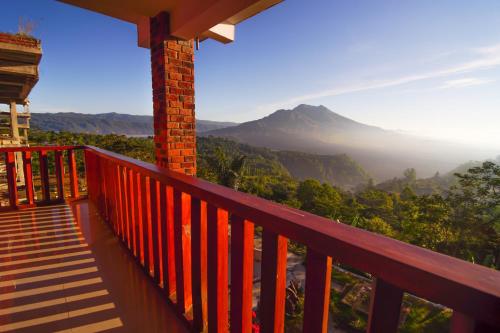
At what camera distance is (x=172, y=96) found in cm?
284

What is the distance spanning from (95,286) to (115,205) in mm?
1032

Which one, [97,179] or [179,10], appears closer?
[179,10]

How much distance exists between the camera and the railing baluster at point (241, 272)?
37.7 inches

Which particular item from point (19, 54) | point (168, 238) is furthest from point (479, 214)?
point (19, 54)

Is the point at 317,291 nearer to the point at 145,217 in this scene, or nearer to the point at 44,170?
the point at 145,217

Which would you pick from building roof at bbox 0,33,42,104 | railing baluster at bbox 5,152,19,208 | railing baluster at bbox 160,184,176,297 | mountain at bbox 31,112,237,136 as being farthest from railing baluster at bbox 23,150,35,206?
A: mountain at bbox 31,112,237,136

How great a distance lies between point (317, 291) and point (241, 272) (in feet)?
1.21

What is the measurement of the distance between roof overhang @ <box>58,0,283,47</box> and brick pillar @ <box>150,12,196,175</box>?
0.13 meters

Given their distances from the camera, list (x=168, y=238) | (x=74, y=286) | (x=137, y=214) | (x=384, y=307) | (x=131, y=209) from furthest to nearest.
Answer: (x=131, y=209)
(x=137, y=214)
(x=74, y=286)
(x=168, y=238)
(x=384, y=307)

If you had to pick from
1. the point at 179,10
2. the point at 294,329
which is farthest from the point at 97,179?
the point at 294,329

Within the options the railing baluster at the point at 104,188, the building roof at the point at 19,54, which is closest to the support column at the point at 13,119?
the building roof at the point at 19,54

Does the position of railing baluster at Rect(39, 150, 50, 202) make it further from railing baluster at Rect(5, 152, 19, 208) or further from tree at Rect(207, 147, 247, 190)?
tree at Rect(207, 147, 247, 190)

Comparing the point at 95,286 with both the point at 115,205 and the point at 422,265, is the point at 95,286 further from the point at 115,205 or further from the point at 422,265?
the point at 422,265

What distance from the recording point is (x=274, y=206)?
88cm
